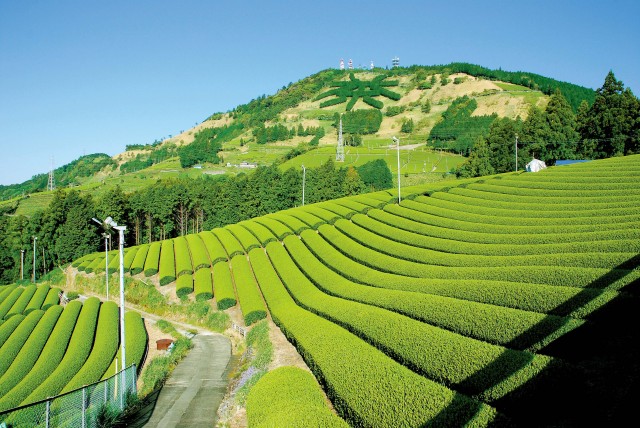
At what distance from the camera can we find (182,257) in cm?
4081

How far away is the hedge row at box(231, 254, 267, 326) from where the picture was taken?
1019 inches

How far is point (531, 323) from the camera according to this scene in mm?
13109

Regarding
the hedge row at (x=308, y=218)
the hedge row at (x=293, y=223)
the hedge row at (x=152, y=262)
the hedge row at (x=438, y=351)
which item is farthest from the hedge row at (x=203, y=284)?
the hedge row at (x=438, y=351)

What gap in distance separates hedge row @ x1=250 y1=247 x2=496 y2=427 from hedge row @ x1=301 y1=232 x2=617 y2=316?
4579 mm

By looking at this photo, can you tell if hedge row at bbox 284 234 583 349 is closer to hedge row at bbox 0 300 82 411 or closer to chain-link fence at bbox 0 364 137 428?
chain-link fence at bbox 0 364 137 428

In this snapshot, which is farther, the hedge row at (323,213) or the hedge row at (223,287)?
the hedge row at (323,213)

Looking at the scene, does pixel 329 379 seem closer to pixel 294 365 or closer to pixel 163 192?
pixel 294 365

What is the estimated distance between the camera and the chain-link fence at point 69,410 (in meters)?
10.3

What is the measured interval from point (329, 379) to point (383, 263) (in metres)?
12.5

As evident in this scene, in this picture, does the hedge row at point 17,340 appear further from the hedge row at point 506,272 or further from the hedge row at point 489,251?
the hedge row at point 489,251

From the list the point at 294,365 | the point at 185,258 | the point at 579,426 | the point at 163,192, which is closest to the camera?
the point at 579,426

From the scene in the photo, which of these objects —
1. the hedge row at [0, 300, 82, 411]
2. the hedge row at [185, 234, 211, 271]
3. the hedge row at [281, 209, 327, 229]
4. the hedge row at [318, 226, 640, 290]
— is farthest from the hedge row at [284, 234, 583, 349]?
the hedge row at [185, 234, 211, 271]

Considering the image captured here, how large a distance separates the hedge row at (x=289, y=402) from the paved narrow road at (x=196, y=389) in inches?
88.7

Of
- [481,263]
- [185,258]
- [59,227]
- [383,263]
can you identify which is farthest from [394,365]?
[59,227]
